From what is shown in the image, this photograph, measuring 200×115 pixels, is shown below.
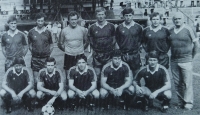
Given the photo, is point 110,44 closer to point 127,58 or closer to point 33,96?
point 127,58

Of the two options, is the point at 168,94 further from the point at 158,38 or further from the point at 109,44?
the point at 109,44

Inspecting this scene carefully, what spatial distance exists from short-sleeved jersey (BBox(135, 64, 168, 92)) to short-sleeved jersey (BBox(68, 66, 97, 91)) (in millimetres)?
990

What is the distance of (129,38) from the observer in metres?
6.47

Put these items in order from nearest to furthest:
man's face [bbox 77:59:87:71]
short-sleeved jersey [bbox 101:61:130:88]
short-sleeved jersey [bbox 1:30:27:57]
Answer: man's face [bbox 77:59:87:71], short-sleeved jersey [bbox 101:61:130:88], short-sleeved jersey [bbox 1:30:27:57]

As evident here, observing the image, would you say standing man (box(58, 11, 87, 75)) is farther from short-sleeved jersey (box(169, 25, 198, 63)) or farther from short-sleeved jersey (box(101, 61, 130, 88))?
short-sleeved jersey (box(169, 25, 198, 63))

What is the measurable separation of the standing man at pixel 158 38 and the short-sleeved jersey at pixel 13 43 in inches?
114

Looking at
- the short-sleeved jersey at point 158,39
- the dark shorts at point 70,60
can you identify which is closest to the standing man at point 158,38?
the short-sleeved jersey at point 158,39

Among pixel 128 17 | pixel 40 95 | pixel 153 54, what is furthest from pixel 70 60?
pixel 153 54

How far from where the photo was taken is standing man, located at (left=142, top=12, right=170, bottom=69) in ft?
20.4

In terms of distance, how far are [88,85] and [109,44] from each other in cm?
111

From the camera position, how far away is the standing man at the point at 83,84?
19.7 feet

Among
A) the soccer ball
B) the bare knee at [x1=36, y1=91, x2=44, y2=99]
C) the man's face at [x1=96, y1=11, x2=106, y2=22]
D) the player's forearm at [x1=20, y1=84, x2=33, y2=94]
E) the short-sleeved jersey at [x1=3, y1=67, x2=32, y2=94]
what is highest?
the man's face at [x1=96, y1=11, x2=106, y2=22]

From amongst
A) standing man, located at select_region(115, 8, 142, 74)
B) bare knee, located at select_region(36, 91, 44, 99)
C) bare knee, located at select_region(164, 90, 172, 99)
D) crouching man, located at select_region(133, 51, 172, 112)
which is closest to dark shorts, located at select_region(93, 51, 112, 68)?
standing man, located at select_region(115, 8, 142, 74)

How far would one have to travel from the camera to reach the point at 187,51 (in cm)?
586
